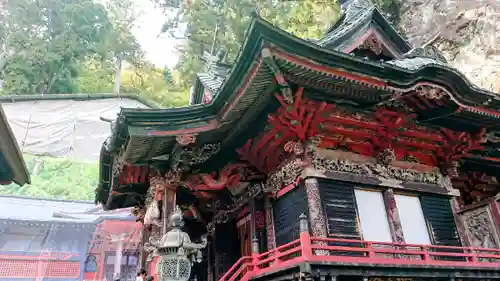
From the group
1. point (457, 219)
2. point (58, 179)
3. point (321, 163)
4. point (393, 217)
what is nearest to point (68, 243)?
point (58, 179)

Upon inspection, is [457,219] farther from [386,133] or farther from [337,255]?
[337,255]

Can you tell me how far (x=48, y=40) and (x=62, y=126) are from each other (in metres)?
8.84

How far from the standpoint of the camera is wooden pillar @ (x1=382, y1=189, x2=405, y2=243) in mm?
8422

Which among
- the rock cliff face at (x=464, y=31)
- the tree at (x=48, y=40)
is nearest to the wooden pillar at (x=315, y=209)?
the rock cliff face at (x=464, y=31)

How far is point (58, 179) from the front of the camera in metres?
36.6

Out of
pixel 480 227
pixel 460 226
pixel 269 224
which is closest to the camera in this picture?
pixel 269 224

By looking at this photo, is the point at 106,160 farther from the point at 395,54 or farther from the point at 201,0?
the point at 201,0

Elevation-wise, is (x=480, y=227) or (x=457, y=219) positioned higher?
(x=457, y=219)

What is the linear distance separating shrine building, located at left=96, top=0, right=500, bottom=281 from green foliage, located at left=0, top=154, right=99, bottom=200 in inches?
1101

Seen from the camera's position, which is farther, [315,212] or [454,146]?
[454,146]

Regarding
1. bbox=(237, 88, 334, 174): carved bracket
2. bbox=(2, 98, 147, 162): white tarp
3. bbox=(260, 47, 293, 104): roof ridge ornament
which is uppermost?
bbox=(2, 98, 147, 162): white tarp

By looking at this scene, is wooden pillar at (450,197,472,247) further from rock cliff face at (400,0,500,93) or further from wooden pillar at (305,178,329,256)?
rock cliff face at (400,0,500,93)

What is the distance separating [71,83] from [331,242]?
4208cm

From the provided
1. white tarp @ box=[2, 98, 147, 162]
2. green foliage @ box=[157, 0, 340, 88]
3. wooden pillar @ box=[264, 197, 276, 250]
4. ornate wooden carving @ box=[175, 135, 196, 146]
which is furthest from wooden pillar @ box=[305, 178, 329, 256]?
white tarp @ box=[2, 98, 147, 162]
